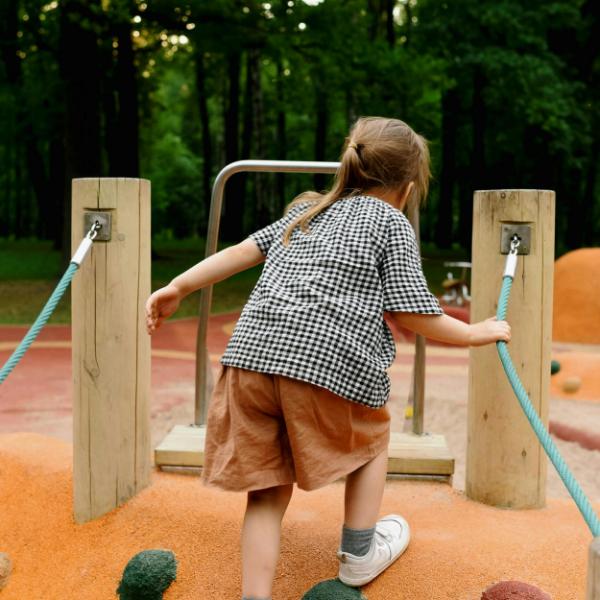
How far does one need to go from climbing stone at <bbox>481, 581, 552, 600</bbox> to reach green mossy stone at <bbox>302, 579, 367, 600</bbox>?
38 centimetres

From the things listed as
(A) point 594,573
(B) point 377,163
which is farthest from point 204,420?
(A) point 594,573

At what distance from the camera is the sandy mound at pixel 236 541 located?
2.63 m

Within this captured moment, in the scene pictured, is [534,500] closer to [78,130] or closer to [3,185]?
[78,130]

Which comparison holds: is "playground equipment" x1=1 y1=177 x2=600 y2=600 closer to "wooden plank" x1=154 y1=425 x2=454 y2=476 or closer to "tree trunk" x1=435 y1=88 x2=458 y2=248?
"wooden plank" x1=154 y1=425 x2=454 y2=476

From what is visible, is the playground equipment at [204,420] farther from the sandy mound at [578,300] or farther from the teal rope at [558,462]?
the sandy mound at [578,300]

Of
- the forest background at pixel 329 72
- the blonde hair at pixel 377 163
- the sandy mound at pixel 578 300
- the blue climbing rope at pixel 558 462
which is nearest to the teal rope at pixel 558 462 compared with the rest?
the blue climbing rope at pixel 558 462

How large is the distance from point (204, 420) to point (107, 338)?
3.04 ft

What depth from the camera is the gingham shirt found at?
7.32 feet

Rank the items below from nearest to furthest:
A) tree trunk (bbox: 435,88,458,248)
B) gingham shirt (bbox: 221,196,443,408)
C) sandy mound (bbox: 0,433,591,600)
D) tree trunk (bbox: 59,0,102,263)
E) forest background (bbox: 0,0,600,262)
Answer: gingham shirt (bbox: 221,196,443,408)
sandy mound (bbox: 0,433,591,600)
forest background (bbox: 0,0,600,262)
tree trunk (bbox: 59,0,102,263)
tree trunk (bbox: 435,88,458,248)

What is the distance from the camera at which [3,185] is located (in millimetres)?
43188

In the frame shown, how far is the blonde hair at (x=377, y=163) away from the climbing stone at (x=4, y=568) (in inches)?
59.0

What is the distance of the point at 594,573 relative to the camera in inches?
63.6

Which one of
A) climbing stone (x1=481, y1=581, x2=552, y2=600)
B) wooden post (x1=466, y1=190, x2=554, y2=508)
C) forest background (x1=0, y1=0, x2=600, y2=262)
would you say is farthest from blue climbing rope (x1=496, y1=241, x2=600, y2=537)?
forest background (x1=0, y1=0, x2=600, y2=262)

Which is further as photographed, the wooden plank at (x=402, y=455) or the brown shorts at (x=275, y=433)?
the wooden plank at (x=402, y=455)
